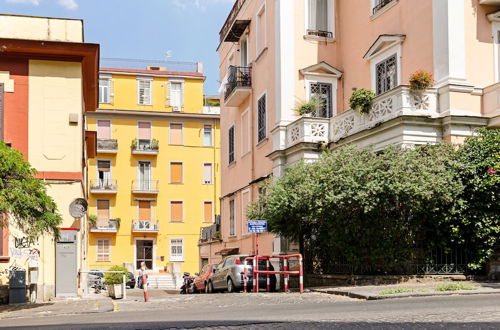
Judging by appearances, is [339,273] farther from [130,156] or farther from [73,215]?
[130,156]

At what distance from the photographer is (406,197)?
20.2 meters

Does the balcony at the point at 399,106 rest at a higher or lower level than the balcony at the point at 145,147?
lower

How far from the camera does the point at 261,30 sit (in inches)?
1313

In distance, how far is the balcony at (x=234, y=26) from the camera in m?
35.7

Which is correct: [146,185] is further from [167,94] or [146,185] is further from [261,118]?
[261,118]

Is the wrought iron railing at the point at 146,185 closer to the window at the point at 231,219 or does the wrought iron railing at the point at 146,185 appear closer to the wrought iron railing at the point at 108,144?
the wrought iron railing at the point at 108,144

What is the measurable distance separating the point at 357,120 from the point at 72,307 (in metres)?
11.1

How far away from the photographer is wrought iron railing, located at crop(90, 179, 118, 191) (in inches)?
2402

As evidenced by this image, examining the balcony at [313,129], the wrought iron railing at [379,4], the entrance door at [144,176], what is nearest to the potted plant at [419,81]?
the wrought iron railing at [379,4]

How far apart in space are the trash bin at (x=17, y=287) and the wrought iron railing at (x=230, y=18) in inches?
781

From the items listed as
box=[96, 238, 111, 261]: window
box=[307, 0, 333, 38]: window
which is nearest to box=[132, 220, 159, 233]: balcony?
box=[96, 238, 111, 261]: window

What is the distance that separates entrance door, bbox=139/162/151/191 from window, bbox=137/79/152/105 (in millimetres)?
5121

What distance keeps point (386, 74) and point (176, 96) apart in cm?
3884

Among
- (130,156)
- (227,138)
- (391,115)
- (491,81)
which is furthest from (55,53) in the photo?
(130,156)
